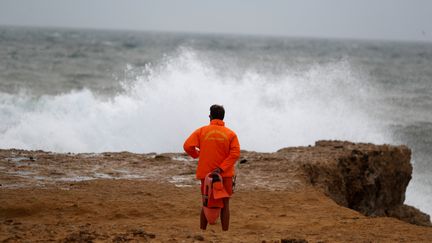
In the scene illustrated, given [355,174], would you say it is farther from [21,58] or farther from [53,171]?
[21,58]

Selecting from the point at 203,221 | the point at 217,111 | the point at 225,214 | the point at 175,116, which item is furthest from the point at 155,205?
the point at 175,116

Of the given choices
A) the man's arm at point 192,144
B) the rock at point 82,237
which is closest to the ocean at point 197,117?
the man's arm at point 192,144

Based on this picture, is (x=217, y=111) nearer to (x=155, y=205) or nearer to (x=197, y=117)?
(x=155, y=205)

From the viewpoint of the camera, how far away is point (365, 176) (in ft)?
27.9

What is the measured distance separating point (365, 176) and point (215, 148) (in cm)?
432

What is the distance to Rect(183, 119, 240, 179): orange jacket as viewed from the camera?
194 inches

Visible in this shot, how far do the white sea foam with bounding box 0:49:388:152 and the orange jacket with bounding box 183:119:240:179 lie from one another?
663 cm

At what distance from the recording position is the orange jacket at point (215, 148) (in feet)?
16.1

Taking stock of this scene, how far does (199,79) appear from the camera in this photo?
14.4m

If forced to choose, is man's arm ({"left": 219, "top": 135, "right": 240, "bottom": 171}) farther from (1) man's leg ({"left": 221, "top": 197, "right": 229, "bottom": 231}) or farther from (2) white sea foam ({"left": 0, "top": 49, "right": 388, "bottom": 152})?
(2) white sea foam ({"left": 0, "top": 49, "right": 388, "bottom": 152})

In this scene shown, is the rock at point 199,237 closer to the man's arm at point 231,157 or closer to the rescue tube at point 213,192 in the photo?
the rescue tube at point 213,192

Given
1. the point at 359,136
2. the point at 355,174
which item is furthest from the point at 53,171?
the point at 359,136

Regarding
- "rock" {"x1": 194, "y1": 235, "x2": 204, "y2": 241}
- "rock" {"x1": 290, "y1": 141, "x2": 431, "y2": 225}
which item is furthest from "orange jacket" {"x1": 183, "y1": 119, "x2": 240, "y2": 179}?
"rock" {"x1": 290, "y1": 141, "x2": 431, "y2": 225}

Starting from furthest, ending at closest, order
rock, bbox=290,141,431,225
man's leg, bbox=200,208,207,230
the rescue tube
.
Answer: rock, bbox=290,141,431,225 → man's leg, bbox=200,208,207,230 → the rescue tube
